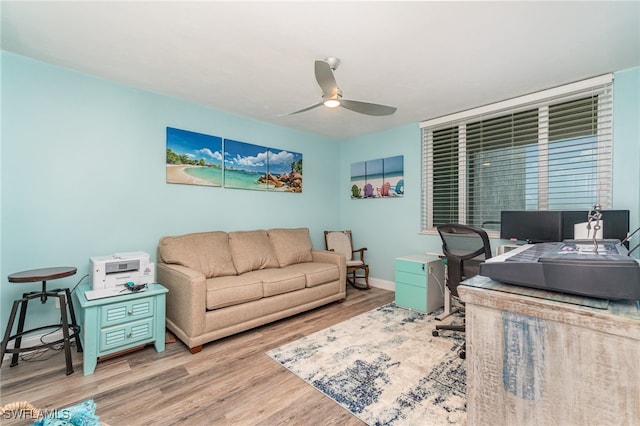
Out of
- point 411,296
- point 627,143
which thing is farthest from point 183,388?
point 627,143

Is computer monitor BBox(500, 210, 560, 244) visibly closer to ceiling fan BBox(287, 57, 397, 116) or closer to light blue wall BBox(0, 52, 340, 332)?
ceiling fan BBox(287, 57, 397, 116)

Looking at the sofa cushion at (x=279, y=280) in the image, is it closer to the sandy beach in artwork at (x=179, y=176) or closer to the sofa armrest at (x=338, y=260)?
the sofa armrest at (x=338, y=260)

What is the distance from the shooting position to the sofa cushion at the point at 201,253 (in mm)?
2820

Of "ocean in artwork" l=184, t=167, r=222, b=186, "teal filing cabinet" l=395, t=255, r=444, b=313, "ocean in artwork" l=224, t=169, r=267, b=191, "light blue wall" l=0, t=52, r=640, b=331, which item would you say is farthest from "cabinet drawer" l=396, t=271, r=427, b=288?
"ocean in artwork" l=184, t=167, r=222, b=186

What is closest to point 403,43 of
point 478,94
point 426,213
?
point 478,94

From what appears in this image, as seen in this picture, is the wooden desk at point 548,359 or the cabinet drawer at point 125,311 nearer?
the wooden desk at point 548,359

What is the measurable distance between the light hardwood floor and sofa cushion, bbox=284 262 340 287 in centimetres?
87

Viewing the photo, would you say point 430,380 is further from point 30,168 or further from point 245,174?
point 30,168

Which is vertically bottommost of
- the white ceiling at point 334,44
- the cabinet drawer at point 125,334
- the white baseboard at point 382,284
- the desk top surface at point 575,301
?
the white baseboard at point 382,284

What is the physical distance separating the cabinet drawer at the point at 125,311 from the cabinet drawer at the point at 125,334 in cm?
5

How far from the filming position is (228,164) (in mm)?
3496

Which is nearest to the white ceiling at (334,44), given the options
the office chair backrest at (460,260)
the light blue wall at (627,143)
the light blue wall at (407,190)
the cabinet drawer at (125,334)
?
the light blue wall at (627,143)

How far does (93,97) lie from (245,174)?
1.66 meters

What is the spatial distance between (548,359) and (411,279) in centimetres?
273
